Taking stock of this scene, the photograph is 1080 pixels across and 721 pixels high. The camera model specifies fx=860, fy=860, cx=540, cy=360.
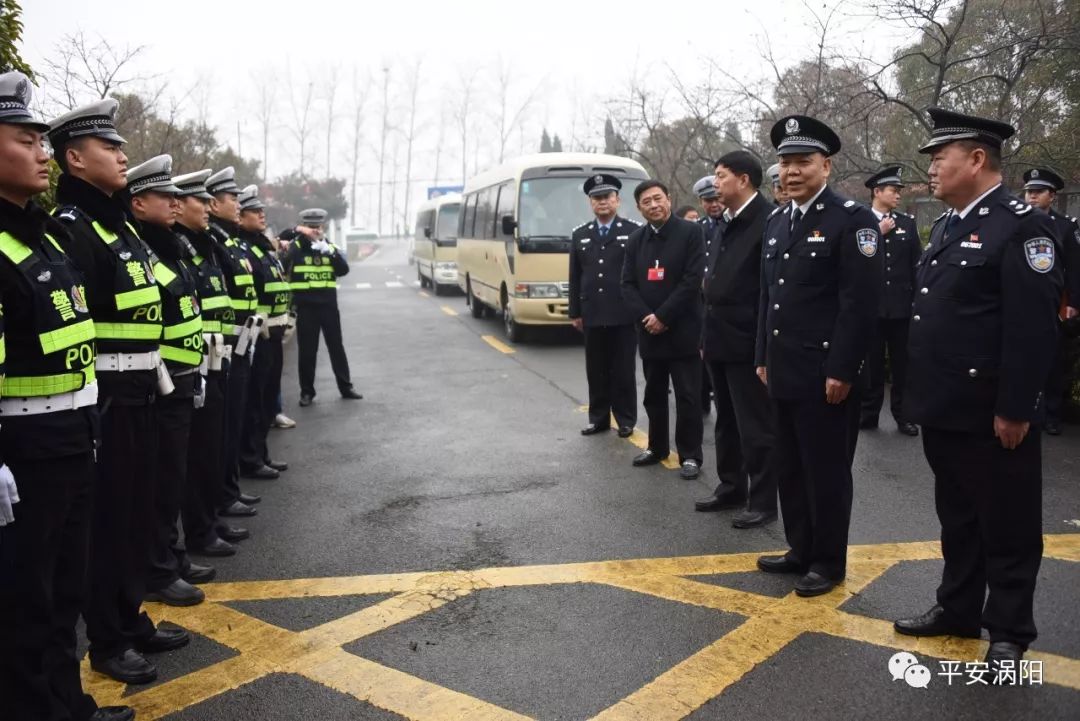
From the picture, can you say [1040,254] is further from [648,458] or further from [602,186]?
[602,186]

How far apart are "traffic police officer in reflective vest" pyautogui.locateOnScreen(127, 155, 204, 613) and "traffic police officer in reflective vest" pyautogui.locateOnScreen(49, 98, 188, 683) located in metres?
0.34

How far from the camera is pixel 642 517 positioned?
5.18m

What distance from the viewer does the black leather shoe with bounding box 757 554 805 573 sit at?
4.25 metres

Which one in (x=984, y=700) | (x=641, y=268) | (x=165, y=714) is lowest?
(x=165, y=714)

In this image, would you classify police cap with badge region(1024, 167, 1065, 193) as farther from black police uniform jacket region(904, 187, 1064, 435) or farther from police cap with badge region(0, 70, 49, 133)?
police cap with badge region(0, 70, 49, 133)

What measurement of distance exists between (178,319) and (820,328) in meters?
2.94

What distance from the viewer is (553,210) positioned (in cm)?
1245

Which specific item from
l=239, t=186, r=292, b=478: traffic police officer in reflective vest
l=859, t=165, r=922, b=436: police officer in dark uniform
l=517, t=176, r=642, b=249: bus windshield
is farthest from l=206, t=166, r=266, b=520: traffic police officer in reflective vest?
l=517, t=176, r=642, b=249: bus windshield

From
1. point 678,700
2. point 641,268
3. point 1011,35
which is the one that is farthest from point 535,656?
point 1011,35

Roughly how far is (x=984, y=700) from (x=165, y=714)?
2.89 m

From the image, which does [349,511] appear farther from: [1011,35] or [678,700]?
[1011,35]

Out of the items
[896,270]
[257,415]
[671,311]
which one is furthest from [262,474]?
[896,270]

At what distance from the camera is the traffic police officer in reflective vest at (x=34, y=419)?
2.60 metres

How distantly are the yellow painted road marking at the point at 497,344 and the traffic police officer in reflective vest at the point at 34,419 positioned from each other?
952 centimetres
